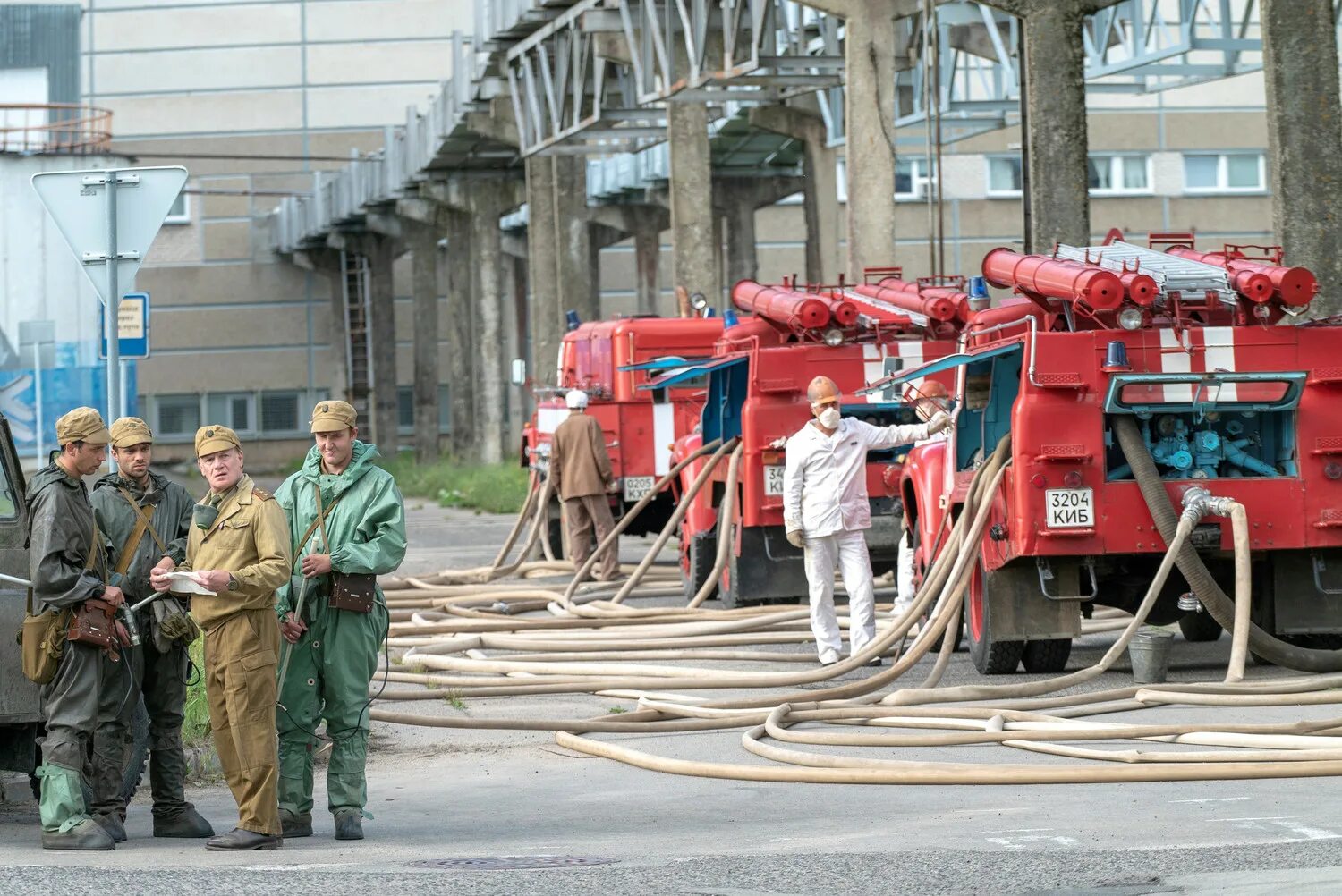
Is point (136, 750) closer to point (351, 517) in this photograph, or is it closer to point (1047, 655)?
point (351, 517)

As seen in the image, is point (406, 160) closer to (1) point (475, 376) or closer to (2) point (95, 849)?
(1) point (475, 376)

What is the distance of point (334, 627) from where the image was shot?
9.02 metres

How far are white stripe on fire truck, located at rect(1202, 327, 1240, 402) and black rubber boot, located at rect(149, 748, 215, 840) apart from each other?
6.23m

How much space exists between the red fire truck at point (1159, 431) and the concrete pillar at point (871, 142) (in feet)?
31.9

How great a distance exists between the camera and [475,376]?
47.8 metres

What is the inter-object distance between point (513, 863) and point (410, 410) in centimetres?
5555

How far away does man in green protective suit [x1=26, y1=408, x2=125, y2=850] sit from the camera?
8.64 metres

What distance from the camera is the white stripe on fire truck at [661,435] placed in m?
23.4

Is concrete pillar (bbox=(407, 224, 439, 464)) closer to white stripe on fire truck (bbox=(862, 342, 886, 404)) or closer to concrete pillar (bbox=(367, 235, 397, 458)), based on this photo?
concrete pillar (bbox=(367, 235, 397, 458))

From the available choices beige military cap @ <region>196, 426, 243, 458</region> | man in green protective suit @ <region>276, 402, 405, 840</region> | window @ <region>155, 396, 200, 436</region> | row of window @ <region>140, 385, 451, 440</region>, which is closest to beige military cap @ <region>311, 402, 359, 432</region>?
man in green protective suit @ <region>276, 402, 405, 840</region>

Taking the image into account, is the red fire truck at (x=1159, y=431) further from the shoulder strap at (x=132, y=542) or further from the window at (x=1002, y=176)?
the window at (x=1002, y=176)

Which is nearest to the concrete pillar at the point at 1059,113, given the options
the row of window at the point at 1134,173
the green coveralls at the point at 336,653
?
the green coveralls at the point at 336,653

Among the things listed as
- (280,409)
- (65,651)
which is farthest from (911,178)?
(65,651)

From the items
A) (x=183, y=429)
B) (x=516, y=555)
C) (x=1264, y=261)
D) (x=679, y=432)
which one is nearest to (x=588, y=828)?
(x=1264, y=261)
